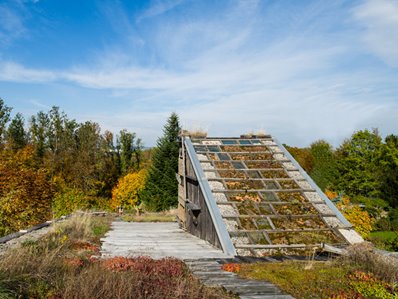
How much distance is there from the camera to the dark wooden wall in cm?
829

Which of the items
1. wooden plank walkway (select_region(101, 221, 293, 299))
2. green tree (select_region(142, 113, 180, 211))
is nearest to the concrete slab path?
wooden plank walkway (select_region(101, 221, 293, 299))

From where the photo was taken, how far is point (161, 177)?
29.9 metres

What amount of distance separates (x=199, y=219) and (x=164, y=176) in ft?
65.0

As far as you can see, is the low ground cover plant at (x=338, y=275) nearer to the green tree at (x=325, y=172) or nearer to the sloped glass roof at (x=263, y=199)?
Answer: the sloped glass roof at (x=263, y=199)

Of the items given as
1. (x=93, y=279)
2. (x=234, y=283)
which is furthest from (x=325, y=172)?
(x=93, y=279)

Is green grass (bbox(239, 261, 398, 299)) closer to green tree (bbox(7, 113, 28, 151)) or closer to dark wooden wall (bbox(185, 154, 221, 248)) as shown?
dark wooden wall (bbox(185, 154, 221, 248))

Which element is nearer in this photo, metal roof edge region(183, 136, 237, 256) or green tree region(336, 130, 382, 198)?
metal roof edge region(183, 136, 237, 256)

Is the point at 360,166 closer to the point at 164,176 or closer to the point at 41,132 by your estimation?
the point at 164,176

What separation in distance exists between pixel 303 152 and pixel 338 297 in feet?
A: 128

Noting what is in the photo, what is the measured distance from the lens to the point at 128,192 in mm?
32531

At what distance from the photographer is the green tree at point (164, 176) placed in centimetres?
2922

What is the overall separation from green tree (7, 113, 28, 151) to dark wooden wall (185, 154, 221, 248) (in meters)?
28.0

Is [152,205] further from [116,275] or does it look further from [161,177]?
[116,275]

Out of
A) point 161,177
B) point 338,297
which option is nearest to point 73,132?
point 161,177
